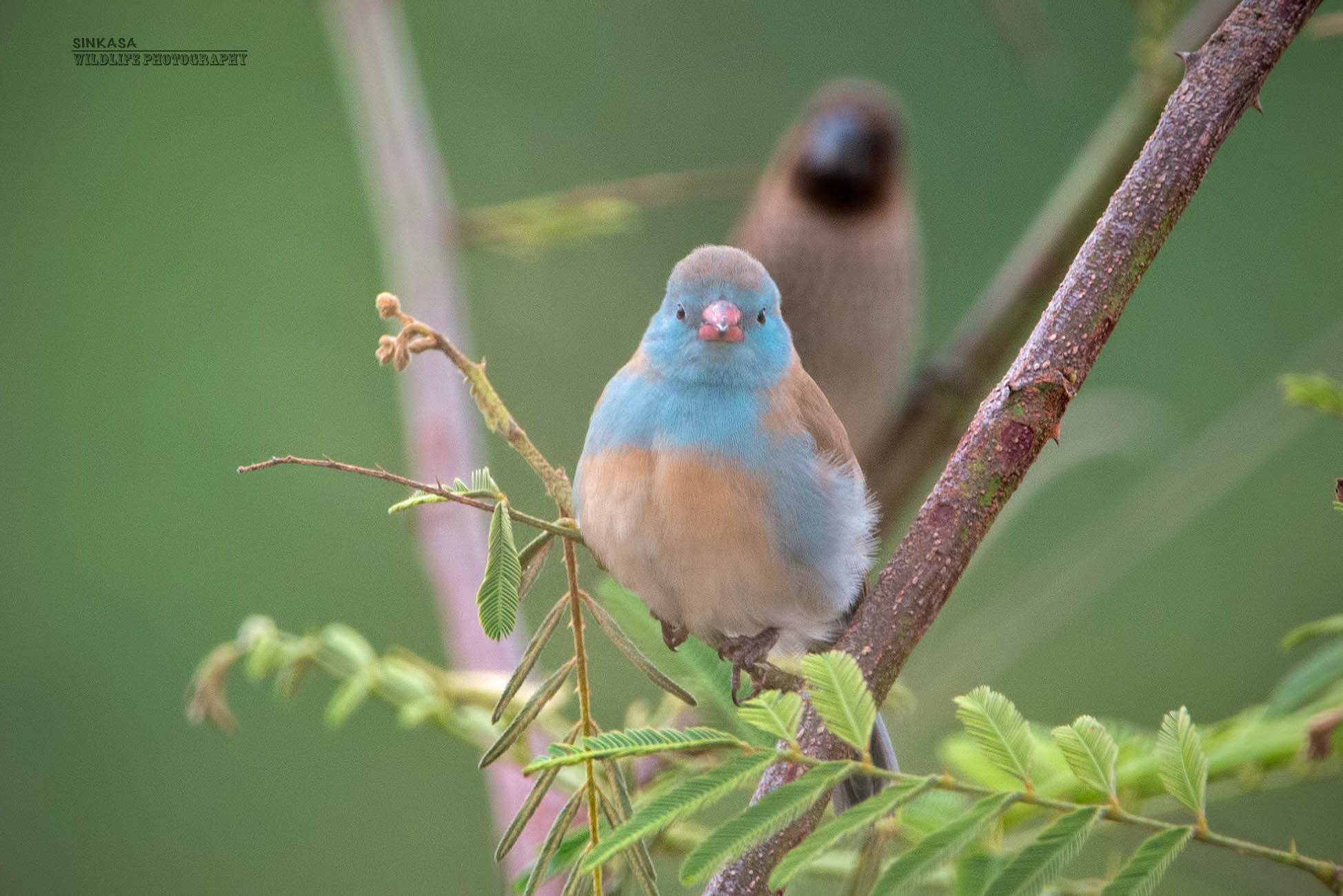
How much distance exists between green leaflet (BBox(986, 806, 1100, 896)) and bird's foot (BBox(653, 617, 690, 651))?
0.55 metres

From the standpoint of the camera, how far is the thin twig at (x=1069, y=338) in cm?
95

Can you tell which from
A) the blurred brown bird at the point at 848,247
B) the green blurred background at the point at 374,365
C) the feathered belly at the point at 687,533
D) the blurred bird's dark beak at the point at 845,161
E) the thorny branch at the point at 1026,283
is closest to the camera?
the feathered belly at the point at 687,533

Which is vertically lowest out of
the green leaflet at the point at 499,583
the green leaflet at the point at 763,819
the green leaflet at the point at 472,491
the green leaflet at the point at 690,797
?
the green leaflet at the point at 763,819

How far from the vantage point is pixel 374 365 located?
12.2ft

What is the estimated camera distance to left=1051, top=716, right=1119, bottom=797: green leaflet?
0.83 m

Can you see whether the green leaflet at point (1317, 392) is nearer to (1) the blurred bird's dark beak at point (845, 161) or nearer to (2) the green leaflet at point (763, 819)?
(2) the green leaflet at point (763, 819)

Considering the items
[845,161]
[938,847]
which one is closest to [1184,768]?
[938,847]

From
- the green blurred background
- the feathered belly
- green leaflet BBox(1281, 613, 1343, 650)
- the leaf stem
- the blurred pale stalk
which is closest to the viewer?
the leaf stem

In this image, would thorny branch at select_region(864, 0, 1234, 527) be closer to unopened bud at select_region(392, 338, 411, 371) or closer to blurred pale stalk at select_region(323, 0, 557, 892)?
blurred pale stalk at select_region(323, 0, 557, 892)

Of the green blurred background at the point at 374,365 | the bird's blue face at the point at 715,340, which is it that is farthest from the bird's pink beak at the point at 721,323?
the green blurred background at the point at 374,365

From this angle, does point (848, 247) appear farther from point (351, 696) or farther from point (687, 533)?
point (351, 696)

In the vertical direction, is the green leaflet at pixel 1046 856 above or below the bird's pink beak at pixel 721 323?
below

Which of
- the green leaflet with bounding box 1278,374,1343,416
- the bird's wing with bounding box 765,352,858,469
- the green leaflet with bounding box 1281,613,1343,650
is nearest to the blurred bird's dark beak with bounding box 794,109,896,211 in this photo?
the bird's wing with bounding box 765,352,858,469

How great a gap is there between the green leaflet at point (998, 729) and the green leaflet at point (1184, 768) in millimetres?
84
